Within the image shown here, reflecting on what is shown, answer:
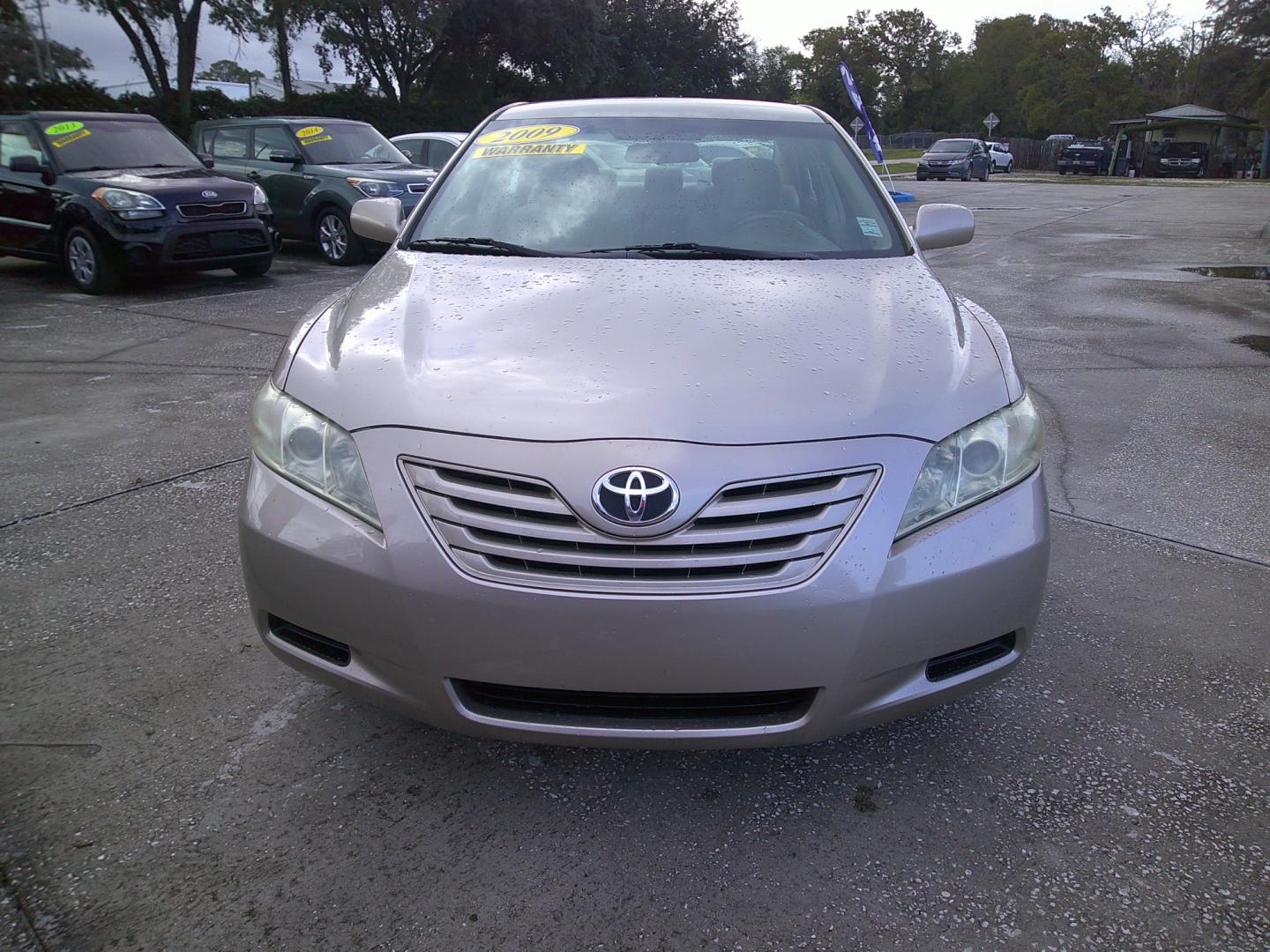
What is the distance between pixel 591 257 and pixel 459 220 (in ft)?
2.01

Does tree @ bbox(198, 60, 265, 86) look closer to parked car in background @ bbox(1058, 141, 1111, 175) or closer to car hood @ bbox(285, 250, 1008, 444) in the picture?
car hood @ bbox(285, 250, 1008, 444)

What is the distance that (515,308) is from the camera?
2539 mm

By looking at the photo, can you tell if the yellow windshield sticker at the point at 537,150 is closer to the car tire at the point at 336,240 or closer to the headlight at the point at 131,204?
the headlight at the point at 131,204

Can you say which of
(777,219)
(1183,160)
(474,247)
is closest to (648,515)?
(474,247)

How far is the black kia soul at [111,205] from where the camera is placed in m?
8.89

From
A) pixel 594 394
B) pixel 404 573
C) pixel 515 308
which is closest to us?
pixel 404 573

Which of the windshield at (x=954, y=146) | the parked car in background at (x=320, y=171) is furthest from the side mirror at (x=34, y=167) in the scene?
the windshield at (x=954, y=146)

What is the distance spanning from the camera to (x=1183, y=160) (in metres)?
45.5

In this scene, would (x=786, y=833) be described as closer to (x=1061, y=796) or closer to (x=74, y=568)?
(x=1061, y=796)

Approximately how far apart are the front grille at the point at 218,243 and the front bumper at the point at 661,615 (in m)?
8.03

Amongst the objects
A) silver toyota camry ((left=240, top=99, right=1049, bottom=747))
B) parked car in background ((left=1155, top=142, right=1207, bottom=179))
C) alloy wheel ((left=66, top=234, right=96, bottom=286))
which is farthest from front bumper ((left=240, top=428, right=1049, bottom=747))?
parked car in background ((left=1155, top=142, right=1207, bottom=179))

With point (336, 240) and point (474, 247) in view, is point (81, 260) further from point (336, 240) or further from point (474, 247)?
point (474, 247)

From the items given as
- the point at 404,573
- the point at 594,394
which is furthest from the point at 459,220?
the point at 404,573

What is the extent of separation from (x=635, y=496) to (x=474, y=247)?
60.5 inches
